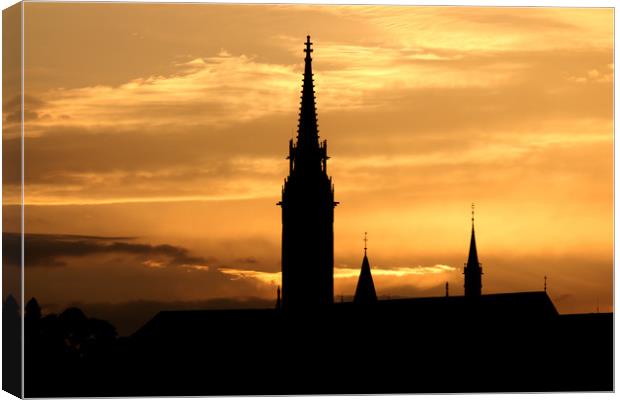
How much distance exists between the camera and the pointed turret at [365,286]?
56781 millimetres

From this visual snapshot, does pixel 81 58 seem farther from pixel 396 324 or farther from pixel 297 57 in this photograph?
pixel 396 324

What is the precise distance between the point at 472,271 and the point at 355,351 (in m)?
12.1

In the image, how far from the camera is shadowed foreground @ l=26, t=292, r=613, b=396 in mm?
50656

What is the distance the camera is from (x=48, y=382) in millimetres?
48656

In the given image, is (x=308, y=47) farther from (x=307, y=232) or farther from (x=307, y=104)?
(x=307, y=232)

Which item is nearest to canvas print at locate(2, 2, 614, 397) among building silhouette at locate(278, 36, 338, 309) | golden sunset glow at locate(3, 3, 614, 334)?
golden sunset glow at locate(3, 3, 614, 334)

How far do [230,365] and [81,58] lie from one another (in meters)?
8.30

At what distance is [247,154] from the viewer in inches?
2088

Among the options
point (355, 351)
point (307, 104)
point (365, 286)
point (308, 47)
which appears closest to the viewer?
point (308, 47)

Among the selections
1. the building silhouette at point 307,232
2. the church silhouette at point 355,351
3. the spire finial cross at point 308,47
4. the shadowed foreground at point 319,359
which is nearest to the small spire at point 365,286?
the church silhouette at point 355,351

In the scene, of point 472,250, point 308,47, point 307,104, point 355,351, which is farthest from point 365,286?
point 308,47

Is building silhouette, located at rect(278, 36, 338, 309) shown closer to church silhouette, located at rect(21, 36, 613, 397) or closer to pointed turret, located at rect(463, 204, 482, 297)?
pointed turret, located at rect(463, 204, 482, 297)

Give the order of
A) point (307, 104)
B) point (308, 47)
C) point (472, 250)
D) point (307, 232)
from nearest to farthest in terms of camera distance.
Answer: point (308, 47)
point (472, 250)
point (307, 104)
point (307, 232)

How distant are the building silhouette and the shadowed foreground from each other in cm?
1783
